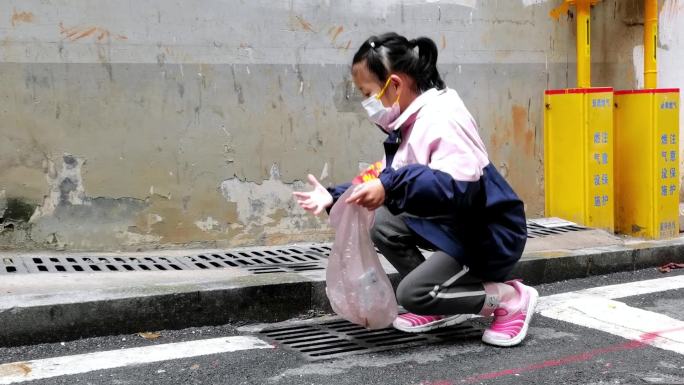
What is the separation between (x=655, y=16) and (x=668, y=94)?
1.12 meters

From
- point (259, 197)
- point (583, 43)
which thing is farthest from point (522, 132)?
point (259, 197)

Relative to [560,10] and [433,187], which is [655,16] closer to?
[560,10]

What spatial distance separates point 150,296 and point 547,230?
3.22 metres

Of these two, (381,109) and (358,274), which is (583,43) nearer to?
(381,109)

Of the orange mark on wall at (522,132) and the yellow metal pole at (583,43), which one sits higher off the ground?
the yellow metal pole at (583,43)

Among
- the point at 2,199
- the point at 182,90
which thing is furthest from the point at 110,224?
the point at 182,90

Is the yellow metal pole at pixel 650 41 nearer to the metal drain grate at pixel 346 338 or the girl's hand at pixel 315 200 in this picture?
the metal drain grate at pixel 346 338

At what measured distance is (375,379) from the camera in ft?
10.1

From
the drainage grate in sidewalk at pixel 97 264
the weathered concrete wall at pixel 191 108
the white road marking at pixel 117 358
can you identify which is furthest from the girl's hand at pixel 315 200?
the weathered concrete wall at pixel 191 108

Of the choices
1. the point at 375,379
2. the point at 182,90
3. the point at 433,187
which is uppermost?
the point at 182,90

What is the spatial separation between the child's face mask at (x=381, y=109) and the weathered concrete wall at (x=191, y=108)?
203 cm

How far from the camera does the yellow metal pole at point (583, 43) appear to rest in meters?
6.37

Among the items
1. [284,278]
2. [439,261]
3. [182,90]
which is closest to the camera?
[439,261]

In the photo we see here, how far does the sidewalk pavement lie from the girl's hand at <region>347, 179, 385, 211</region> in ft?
3.74
